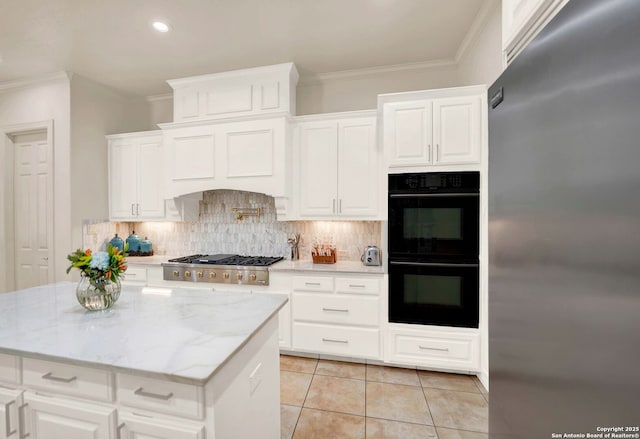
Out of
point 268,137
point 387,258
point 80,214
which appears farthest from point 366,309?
point 80,214

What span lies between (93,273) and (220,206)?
225 cm

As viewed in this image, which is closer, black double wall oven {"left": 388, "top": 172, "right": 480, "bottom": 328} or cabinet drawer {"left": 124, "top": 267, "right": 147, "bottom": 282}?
black double wall oven {"left": 388, "top": 172, "right": 480, "bottom": 328}

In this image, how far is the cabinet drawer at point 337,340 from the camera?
264cm

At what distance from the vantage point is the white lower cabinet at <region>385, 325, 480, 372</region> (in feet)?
7.86

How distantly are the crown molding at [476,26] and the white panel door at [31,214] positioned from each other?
4.65m

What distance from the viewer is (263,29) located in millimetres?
2475

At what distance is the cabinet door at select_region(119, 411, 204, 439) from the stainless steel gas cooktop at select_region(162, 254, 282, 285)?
1850 mm

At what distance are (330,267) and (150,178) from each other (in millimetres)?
2495

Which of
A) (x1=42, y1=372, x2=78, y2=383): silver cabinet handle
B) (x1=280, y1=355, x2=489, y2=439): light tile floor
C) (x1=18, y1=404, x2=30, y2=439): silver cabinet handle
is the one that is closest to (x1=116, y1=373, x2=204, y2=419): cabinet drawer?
(x1=42, y1=372, x2=78, y2=383): silver cabinet handle

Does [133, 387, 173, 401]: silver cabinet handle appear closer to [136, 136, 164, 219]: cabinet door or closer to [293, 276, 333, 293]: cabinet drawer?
[293, 276, 333, 293]: cabinet drawer

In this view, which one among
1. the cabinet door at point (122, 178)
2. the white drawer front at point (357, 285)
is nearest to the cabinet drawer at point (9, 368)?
the white drawer front at point (357, 285)

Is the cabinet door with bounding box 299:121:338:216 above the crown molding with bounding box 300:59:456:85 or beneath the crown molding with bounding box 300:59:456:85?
beneath

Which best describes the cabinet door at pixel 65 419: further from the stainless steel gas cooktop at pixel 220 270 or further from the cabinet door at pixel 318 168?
the cabinet door at pixel 318 168

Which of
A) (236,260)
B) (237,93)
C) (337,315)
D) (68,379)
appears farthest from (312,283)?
(237,93)
